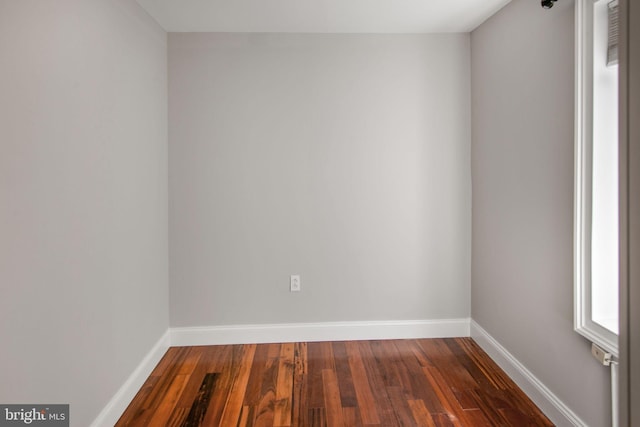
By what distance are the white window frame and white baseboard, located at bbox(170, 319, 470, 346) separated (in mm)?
1305

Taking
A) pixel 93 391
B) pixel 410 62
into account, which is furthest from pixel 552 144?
pixel 93 391

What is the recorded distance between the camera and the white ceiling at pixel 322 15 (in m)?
2.37

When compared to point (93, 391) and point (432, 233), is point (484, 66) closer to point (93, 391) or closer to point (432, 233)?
point (432, 233)

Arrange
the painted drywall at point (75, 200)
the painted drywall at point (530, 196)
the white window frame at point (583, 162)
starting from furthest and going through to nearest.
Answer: the painted drywall at point (530, 196) → the white window frame at point (583, 162) → the painted drywall at point (75, 200)

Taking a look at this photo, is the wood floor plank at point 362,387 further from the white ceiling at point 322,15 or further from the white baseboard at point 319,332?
the white ceiling at point 322,15

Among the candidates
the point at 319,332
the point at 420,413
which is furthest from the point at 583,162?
the point at 319,332

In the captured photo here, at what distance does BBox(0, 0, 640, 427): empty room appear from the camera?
60.7 inches

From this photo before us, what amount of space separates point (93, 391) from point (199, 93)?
201cm

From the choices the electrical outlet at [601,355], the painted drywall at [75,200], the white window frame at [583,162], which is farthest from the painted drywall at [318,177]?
the electrical outlet at [601,355]

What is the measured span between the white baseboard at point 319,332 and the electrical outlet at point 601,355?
53.0 inches

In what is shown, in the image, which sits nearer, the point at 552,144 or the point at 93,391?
the point at 93,391

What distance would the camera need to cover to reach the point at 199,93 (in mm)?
2812

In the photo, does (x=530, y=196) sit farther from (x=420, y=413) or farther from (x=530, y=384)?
(x=420, y=413)

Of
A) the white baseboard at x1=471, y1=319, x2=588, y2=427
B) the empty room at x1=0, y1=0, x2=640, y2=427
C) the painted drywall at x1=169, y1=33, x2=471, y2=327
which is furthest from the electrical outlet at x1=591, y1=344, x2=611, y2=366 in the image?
the painted drywall at x1=169, y1=33, x2=471, y2=327
